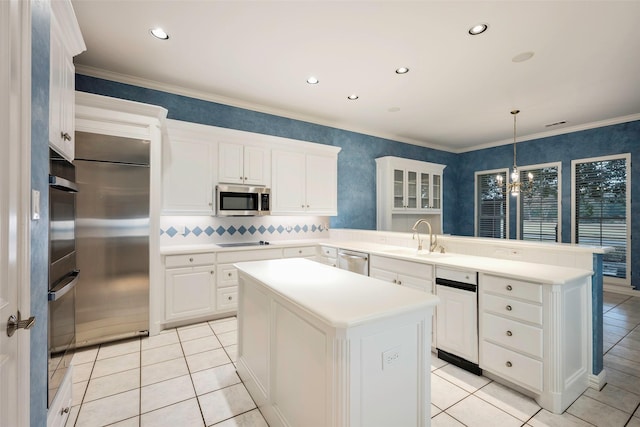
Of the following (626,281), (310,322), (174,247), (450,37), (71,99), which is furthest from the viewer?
(626,281)

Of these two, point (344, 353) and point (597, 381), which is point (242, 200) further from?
point (597, 381)

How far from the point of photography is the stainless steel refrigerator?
2705 mm

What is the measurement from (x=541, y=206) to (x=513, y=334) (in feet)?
16.1

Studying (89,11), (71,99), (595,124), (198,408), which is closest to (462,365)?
(198,408)

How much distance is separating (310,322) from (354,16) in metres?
2.40

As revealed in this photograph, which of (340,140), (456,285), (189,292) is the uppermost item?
(340,140)

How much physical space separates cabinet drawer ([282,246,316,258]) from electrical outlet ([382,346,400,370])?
2.82 meters

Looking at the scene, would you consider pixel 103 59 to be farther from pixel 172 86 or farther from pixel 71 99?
pixel 71 99

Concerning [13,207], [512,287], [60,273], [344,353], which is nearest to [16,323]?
[13,207]

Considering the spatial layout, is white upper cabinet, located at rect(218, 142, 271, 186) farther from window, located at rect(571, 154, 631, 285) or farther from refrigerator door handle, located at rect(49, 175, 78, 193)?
window, located at rect(571, 154, 631, 285)

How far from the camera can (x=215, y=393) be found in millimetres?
2160

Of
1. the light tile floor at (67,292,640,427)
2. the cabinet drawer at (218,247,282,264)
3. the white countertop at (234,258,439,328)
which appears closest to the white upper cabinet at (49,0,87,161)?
the white countertop at (234,258,439,328)

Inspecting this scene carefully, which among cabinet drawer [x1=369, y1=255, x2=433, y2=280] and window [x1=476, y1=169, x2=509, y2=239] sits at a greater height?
window [x1=476, y1=169, x2=509, y2=239]

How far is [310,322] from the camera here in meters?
1.41
